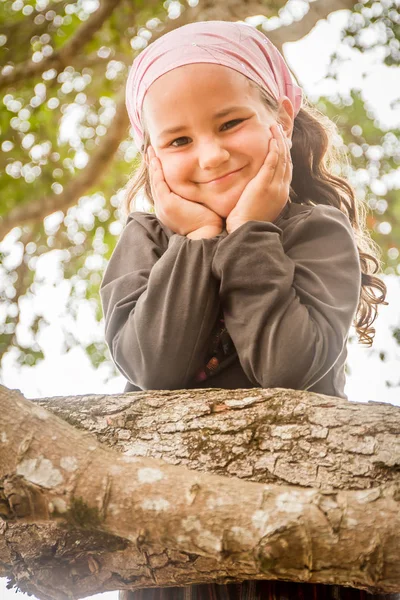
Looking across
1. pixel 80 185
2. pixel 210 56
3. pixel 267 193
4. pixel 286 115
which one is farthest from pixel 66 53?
pixel 267 193

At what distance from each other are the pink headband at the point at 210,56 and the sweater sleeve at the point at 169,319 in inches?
21.0

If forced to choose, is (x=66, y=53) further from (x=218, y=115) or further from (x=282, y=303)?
(x=282, y=303)

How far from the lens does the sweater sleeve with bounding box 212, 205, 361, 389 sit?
1798 millimetres

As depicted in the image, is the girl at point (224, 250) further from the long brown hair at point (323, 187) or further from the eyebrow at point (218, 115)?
the long brown hair at point (323, 187)

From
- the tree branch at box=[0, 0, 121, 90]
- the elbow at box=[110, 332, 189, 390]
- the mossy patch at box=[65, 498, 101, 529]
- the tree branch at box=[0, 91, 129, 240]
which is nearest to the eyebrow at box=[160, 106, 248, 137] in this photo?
the elbow at box=[110, 332, 189, 390]

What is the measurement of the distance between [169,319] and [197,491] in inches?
26.9

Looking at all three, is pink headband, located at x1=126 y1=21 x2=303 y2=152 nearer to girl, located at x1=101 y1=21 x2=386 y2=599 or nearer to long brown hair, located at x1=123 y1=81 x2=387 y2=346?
girl, located at x1=101 y1=21 x2=386 y2=599

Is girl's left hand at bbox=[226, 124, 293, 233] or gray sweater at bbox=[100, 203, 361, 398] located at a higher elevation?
girl's left hand at bbox=[226, 124, 293, 233]

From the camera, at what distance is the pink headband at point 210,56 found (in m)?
2.12

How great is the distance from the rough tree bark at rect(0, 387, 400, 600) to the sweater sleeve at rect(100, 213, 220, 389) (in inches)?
6.6

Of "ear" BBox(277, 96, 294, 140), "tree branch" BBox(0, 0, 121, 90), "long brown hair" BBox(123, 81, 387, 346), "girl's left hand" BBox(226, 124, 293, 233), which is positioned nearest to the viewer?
"girl's left hand" BBox(226, 124, 293, 233)

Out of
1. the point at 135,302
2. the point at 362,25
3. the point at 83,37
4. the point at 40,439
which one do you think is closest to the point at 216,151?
the point at 135,302

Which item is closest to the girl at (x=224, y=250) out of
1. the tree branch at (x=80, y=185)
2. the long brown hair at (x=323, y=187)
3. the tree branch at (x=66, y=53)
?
the long brown hair at (x=323, y=187)

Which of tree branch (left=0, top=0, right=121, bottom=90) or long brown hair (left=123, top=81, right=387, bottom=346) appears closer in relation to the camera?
A: long brown hair (left=123, top=81, right=387, bottom=346)
